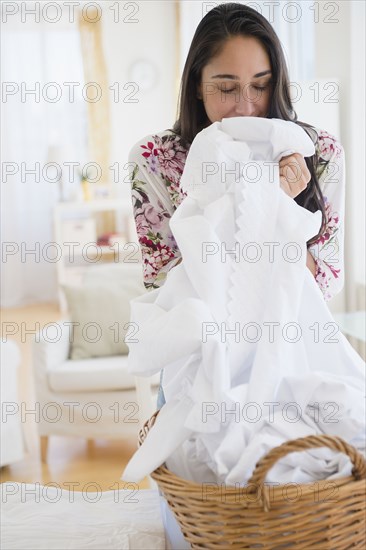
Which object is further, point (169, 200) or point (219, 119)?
point (169, 200)

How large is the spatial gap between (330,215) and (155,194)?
1.14 ft

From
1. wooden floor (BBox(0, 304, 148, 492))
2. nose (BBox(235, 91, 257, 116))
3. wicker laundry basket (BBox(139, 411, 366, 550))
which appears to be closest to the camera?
wicker laundry basket (BBox(139, 411, 366, 550))

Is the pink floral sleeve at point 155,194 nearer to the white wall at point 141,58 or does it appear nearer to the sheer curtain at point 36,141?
the sheer curtain at point 36,141

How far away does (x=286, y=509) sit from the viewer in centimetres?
89

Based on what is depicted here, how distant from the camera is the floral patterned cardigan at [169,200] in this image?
149 centimetres

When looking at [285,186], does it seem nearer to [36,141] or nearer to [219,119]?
[219,119]

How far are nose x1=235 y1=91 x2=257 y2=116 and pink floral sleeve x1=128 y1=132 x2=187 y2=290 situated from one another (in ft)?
0.66

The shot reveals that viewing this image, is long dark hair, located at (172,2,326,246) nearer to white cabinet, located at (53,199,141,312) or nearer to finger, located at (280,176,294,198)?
finger, located at (280,176,294,198)

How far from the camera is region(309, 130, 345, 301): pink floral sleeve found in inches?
58.3

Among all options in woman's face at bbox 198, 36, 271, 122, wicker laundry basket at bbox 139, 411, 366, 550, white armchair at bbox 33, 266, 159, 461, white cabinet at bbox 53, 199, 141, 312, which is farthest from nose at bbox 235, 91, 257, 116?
white cabinet at bbox 53, 199, 141, 312

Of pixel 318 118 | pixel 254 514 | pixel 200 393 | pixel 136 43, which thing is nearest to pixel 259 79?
pixel 200 393

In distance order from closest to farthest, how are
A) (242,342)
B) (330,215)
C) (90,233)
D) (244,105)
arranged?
(242,342)
(244,105)
(330,215)
(90,233)

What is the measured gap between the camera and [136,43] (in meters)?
7.01

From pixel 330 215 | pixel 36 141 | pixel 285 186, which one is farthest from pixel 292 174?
pixel 36 141
